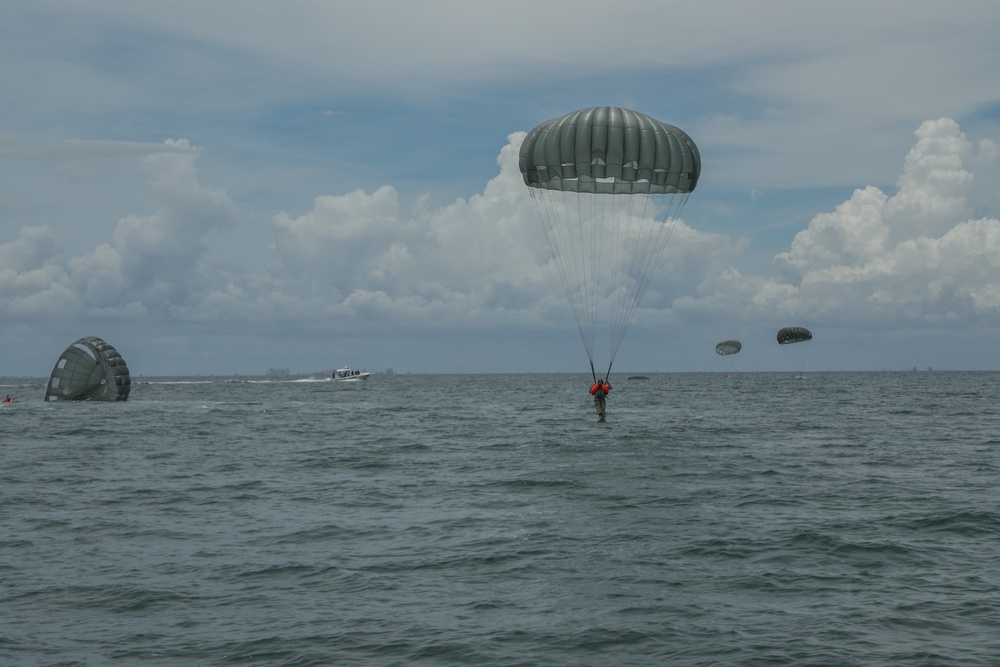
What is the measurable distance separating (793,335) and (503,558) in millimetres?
114368

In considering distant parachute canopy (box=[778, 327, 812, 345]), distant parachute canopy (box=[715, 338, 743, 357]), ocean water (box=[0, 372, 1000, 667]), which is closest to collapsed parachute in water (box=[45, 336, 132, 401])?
ocean water (box=[0, 372, 1000, 667])

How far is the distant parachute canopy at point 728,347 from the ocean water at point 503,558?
424ft

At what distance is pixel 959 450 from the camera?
41.8m

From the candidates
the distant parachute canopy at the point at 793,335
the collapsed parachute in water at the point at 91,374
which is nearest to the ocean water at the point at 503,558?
the collapsed parachute in water at the point at 91,374

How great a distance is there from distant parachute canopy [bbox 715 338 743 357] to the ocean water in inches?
5087

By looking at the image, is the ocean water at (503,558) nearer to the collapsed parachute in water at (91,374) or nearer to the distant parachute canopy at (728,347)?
the collapsed parachute in water at (91,374)

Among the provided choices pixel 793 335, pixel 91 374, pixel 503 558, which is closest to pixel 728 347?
pixel 793 335

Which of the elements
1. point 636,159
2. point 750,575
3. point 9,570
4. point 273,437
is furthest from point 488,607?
point 273,437

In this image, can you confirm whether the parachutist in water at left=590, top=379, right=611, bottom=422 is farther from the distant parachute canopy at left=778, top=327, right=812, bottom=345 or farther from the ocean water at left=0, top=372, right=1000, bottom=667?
the distant parachute canopy at left=778, top=327, right=812, bottom=345

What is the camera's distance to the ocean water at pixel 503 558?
13781mm

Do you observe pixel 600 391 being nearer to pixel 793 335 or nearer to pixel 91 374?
pixel 91 374

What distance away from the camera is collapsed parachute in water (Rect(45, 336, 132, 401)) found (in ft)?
280

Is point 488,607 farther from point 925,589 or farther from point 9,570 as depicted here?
point 9,570

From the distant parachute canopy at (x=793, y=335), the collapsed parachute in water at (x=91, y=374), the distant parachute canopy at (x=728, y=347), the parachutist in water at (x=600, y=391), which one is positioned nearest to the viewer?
the parachutist in water at (x=600, y=391)
